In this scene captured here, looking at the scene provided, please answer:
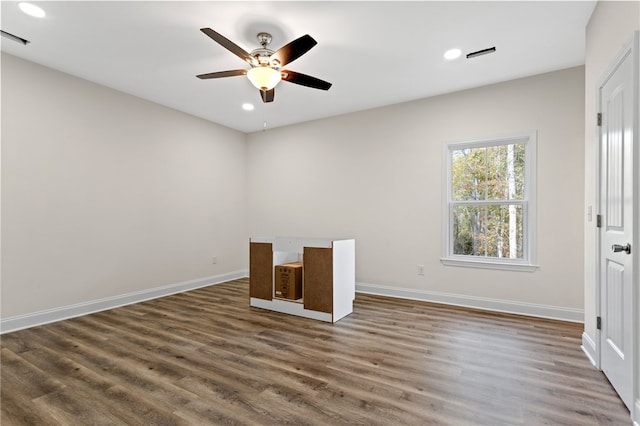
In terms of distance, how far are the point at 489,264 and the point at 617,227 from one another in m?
1.92

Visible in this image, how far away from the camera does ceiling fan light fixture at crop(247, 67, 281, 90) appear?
2.70 m

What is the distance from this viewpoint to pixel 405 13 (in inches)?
98.7

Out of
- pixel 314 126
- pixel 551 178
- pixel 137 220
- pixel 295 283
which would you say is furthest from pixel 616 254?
pixel 137 220

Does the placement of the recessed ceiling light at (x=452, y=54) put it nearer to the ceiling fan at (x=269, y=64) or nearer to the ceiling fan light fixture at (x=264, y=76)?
the ceiling fan at (x=269, y=64)

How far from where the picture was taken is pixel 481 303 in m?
3.84

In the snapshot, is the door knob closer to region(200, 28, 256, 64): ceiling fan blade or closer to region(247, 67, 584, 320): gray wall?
region(247, 67, 584, 320): gray wall

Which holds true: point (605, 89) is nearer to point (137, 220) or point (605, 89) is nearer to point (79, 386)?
point (79, 386)

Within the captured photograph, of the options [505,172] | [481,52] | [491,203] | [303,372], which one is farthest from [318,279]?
[481,52]

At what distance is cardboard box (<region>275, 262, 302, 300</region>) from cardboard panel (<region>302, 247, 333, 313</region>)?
0.17 meters

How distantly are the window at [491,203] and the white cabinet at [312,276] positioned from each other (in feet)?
5.04

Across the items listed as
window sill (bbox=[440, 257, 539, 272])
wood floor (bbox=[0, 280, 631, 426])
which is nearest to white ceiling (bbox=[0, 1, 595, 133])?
window sill (bbox=[440, 257, 539, 272])

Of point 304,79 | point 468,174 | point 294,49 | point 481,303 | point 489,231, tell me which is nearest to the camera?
point 294,49

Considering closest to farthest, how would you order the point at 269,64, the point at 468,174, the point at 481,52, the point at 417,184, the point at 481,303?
the point at 269,64 → the point at 481,52 → the point at 481,303 → the point at 468,174 → the point at 417,184

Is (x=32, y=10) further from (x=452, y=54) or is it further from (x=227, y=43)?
(x=452, y=54)
